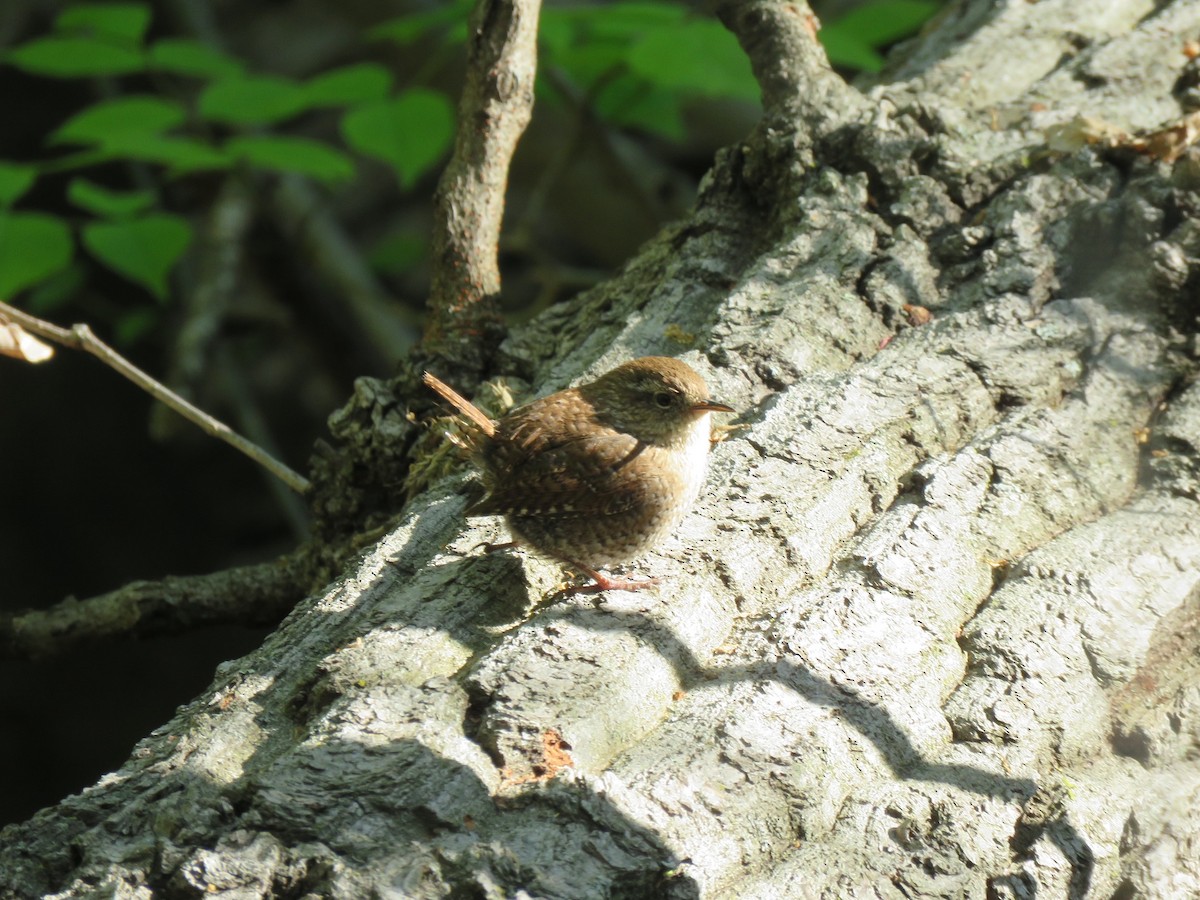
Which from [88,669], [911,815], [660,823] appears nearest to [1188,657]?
[911,815]

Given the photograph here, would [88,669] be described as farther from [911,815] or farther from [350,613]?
[911,815]

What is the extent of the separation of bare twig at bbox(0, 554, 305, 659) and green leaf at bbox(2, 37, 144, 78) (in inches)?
105

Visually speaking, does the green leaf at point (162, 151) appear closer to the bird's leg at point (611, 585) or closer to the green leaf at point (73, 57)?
the green leaf at point (73, 57)

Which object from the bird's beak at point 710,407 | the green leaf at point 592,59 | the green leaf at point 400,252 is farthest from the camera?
the green leaf at point 400,252

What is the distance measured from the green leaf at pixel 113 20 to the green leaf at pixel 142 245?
0.90 meters

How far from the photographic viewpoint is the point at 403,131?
458cm

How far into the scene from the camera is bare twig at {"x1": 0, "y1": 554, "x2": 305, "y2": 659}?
3131mm

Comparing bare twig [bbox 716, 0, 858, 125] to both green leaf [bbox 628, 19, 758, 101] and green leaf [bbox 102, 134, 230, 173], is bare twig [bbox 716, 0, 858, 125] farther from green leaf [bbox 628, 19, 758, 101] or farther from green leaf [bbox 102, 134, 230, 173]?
green leaf [bbox 102, 134, 230, 173]

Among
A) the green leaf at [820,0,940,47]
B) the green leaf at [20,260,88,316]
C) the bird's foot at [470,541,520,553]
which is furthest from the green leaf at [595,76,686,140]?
the bird's foot at [470,541,520,553]

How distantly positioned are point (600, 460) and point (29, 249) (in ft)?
9.67

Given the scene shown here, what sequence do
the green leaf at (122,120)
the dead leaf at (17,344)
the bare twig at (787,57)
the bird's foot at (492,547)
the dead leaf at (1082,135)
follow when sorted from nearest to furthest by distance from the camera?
the dead leaf at (17,344)
the bird's foot at (492,547)
the dead leaf at (1082,135)
the bare twig at (787,57)
the green leaf at (122,120)

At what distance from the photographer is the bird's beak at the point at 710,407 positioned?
2713mm

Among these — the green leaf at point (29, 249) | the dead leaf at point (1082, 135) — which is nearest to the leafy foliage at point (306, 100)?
the green leaf at point (29, 249)

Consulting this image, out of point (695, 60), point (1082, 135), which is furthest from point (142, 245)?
point (1082, 135)
